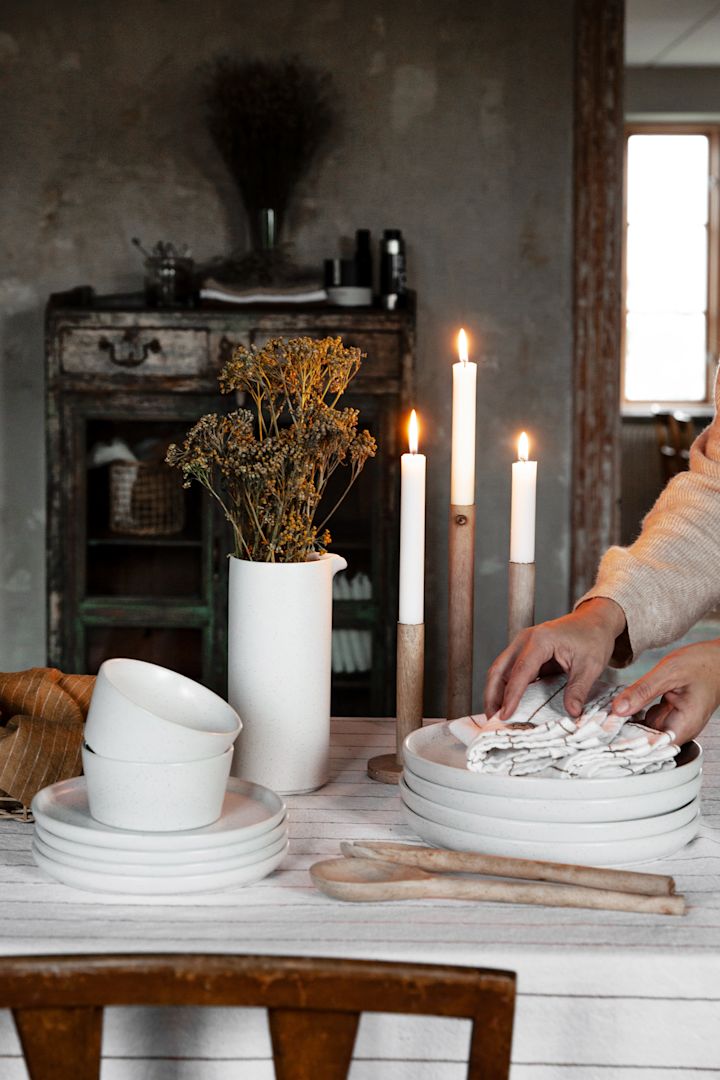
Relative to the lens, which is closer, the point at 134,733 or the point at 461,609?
the point at 134,733

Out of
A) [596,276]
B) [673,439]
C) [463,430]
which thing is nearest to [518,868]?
[463,430]

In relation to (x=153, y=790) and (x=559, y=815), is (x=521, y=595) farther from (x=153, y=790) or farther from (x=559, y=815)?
(x=153, y=790)

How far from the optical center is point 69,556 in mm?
3383

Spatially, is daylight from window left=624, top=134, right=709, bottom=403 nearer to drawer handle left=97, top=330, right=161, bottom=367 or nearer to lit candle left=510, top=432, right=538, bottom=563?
drawer handle left=97, top=330, right=161, bottom=367

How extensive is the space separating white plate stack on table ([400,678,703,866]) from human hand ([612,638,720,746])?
7cm

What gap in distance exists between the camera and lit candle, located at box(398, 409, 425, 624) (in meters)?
1.28

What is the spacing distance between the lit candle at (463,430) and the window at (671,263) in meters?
6.47

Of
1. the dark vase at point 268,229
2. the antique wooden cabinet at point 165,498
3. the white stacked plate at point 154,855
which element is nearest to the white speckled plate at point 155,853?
the white stacked plate at point 154,855

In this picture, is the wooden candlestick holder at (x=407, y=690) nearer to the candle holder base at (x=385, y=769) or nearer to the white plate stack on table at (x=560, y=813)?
the candle holder base at (x=385, y=769)

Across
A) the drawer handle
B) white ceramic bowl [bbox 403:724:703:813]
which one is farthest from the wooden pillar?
white ceramic bowl [bbox 403:724:703:813]

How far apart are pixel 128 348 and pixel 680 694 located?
95.6 inches

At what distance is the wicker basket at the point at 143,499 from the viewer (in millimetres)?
3439

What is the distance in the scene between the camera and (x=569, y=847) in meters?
1.03

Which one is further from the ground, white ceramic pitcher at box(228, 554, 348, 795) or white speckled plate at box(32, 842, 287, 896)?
white ceramic pitcher at box(228, 554, 348, 795)
